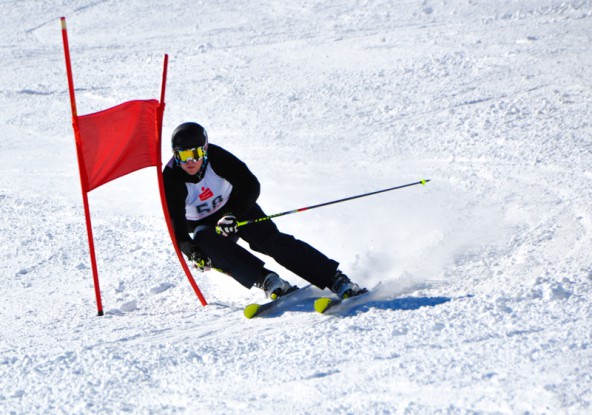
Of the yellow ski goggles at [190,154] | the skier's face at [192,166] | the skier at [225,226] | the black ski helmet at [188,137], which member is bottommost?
the skier at [225,226]

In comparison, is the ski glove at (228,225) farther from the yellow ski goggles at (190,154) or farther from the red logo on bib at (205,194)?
the yellow ski goggles at (190,154)

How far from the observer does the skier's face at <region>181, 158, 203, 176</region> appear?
5.26 m

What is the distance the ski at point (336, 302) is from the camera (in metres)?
4.71

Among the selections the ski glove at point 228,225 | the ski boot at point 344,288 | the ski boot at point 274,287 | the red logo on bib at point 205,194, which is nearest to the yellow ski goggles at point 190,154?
the red logo on bib at point 205,194

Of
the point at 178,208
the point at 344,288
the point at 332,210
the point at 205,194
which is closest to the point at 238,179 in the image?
the point at 205,194

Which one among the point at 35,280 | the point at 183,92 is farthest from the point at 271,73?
the point at 35,280

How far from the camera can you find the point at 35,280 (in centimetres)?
638

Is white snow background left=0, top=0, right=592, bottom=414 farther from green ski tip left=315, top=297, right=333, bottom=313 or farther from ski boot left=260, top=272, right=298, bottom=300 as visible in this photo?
ski boot left=260, top=272, right=298, bottom=300

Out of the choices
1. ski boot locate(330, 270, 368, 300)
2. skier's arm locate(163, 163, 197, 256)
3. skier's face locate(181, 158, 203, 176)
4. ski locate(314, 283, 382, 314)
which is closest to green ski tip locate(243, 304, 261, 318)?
ski locate(314, 283, 382, 314)

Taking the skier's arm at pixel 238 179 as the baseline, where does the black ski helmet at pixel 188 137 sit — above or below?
above

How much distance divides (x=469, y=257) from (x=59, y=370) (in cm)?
305

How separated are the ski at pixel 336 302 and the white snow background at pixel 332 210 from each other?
0.06 metres

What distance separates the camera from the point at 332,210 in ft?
24.0

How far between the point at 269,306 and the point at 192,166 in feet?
3.73
